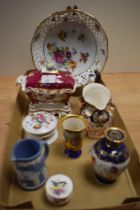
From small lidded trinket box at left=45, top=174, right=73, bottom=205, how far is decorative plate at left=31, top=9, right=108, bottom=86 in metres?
0.36

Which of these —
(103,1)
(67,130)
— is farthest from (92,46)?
(67,130)

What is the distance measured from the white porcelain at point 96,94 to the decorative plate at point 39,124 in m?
0.13

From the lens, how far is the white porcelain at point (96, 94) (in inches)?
28.5

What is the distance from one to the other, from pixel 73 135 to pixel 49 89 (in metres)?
0.19

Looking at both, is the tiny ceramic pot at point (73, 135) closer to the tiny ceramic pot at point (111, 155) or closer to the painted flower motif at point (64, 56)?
the tiny ceramic pot at point (111, 155)

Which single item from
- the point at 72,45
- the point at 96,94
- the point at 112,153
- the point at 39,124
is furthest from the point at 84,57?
the point at 112,153

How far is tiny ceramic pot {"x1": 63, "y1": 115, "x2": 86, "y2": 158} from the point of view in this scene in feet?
1.98

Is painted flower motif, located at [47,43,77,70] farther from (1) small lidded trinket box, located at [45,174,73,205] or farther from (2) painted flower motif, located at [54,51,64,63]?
(1) small lidded trinket box, located at [45,174,73,205]

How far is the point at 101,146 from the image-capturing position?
1.78 ft

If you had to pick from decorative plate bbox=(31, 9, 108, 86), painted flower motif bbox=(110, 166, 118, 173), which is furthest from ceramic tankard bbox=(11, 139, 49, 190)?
decorative plate bbox=(31, 9, 108, 86)

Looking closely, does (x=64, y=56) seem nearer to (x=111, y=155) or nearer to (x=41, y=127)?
(x=41, y=127)

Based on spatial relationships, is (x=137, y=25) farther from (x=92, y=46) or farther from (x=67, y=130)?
(x=67, y=130)

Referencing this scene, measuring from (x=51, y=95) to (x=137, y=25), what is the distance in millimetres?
473

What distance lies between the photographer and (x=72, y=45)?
880 millimetres
